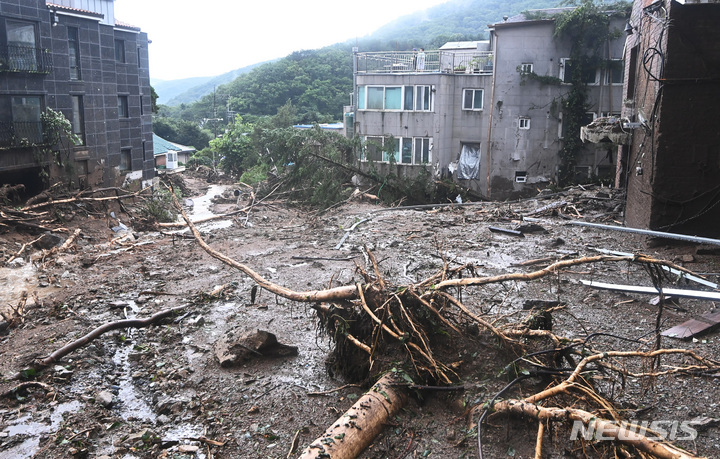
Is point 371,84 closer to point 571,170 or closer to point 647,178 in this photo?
point 571,170

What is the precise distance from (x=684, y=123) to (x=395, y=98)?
1613 centimetres

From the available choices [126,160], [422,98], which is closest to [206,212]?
[126,160]

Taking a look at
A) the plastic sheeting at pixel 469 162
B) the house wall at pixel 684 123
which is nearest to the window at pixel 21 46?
the plastic sheeting at pixel 469 162

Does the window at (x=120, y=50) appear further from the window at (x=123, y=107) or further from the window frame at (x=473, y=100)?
the window frame at (x=473, y=100)

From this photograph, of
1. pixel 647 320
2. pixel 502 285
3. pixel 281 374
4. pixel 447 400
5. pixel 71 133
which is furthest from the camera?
pixel 71 133

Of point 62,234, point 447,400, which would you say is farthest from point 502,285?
point 62,234

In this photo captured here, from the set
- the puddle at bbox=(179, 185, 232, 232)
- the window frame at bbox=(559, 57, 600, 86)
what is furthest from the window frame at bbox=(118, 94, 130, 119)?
the window frame at bbox=(559, 57, 600, 86)

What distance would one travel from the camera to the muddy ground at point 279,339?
5270 mm

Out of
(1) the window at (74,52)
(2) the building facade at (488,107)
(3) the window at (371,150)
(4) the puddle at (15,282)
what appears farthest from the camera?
(2) the building facade at (488,107)

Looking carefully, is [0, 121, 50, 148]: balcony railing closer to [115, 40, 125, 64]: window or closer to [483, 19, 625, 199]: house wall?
[115, 40, 125, 64]: window

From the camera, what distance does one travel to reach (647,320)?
24.1 feet

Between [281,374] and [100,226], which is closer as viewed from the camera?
[281,374]

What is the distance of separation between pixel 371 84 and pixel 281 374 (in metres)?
20.8

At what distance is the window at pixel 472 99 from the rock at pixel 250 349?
20.6m
